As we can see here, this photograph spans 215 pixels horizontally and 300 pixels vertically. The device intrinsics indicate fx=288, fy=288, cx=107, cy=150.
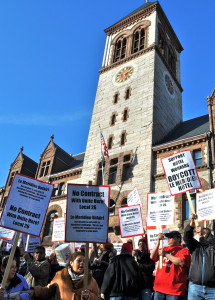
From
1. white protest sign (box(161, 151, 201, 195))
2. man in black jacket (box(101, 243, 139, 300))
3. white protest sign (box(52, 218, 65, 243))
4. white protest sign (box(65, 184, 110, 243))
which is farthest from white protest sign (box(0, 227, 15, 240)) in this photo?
man in black jacket (box(101, 243, 139, 300))

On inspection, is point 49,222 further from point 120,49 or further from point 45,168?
point 120,49

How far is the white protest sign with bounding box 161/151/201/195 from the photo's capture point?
27.0 feet

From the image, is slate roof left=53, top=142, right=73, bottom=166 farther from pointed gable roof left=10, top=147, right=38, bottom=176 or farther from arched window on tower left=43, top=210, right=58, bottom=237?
arched window on tower left=43, top=210, right=58, bottom=237

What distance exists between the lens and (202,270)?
211 inches

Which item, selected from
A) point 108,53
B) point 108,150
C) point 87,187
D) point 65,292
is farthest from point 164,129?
point 65,292

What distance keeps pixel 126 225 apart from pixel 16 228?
18.4ft

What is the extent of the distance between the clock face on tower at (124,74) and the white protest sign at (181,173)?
73.6 feet

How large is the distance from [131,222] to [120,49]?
90.7 ft

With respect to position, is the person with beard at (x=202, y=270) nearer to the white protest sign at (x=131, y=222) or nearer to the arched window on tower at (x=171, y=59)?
the white protest sign at (x=131, y=222)

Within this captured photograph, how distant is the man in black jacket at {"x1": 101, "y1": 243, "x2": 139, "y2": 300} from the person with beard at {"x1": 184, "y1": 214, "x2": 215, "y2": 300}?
105 cm

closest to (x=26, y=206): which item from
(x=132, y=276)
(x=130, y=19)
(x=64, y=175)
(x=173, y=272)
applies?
(x=132, y=276)

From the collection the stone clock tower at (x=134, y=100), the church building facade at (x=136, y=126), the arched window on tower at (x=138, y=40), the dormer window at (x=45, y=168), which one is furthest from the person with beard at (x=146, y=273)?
the arched window on tower at (x=138, y=40)

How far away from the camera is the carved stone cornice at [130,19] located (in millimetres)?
33969

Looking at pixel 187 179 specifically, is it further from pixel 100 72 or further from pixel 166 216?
pixel 100 72
